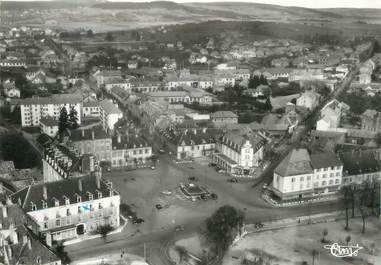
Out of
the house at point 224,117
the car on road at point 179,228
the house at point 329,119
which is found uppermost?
the house at point 329,119

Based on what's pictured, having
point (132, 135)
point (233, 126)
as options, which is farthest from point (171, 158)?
point (233, 126)

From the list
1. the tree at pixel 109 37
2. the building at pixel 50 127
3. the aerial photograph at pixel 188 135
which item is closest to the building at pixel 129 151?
the aerial photograph at pixel 188 135

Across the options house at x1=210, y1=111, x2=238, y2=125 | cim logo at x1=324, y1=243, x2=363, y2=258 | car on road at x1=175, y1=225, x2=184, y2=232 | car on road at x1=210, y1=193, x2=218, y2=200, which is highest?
house at x1=210, y1=111, x2=238, y2=125

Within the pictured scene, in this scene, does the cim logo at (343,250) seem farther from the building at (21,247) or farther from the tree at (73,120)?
the tree at (73,120)

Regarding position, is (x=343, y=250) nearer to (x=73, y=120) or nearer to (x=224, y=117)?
(x=224, y=117)

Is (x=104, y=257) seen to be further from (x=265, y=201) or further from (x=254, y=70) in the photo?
(x=254, y=70)

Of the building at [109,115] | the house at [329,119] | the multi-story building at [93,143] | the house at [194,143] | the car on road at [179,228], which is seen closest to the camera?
the car on road at [179,228]

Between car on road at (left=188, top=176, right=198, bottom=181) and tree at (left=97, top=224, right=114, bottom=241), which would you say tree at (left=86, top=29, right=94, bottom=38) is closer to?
car on road at (left=188, top=176, right=198, bottom=181)

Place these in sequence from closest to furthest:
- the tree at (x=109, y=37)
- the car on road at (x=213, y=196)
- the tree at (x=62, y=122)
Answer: the car on road at (x=213, y=196) < the tree at (x=62, y=122) < the tree at (x=109, y=37)

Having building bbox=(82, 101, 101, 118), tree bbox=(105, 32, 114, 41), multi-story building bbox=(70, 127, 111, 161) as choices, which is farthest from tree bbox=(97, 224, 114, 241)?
tree bbox=(105, 32, 114, 41)
